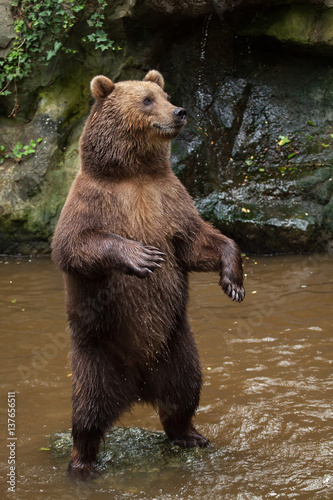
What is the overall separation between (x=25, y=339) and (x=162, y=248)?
3.00 metres

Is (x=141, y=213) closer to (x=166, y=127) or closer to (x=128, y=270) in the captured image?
(x=128, y=270)

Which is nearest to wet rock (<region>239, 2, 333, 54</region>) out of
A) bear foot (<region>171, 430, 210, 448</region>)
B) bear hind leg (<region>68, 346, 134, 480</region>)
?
bear foot (<region>171, 430, 210, 448</region>)

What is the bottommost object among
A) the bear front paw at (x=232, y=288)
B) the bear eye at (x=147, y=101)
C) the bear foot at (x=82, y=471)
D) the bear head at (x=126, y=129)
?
the bear foot at (x=82, y=471)

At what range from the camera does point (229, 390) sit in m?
5.30

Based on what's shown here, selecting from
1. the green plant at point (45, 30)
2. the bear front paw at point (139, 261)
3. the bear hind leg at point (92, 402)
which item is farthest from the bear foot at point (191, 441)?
the green plant at point (45, 30)

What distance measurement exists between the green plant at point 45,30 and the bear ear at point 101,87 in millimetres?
5790

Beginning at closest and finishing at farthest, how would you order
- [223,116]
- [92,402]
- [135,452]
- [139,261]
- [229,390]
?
1. [139,261]
2. [92,402]
3. [135,452]
4. [229,390]
5. [223,116]

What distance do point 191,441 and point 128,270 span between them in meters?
1.42

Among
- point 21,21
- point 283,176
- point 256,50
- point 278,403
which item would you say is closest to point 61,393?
point 278,403

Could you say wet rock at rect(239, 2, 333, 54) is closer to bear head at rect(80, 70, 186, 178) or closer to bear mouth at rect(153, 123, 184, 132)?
bear head at rect(80, 70, 186, 178)

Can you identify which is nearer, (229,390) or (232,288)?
(232,288)

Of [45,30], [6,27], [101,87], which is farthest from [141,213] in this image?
[6,27]

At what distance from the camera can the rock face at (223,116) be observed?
9.60 metres

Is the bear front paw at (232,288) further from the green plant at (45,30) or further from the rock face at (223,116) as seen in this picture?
the green plant at (45,30)
